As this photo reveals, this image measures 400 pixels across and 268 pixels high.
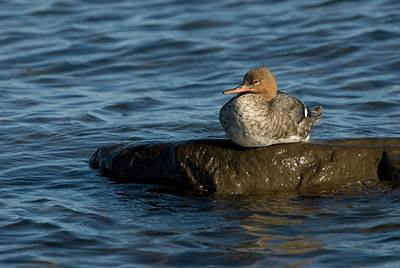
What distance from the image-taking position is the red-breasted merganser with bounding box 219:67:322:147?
6453 mm

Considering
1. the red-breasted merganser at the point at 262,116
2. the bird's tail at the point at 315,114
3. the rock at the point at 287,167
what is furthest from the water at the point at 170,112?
the bird's tail at the point at 315,114

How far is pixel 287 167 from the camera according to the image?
6602 millimetres

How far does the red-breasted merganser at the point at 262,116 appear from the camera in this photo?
254 inches

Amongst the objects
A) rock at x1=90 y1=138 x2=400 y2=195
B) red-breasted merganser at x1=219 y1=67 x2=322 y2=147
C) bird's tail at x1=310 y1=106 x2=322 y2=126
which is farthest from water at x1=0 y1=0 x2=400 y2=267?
bird's tail at x1=310 y1=106 x2=322 y2=126

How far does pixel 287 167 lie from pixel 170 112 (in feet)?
11.0

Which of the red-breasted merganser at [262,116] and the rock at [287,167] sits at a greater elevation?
the red-breasted merganser at [262,116]

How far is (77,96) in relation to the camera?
414 inches

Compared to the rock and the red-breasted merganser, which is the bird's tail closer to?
the red-breasted merganser

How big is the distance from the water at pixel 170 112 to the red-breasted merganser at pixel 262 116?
1.99ft

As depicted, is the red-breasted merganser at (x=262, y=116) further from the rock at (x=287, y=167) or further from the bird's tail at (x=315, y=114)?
the bird's tail at (x=315, y=114)

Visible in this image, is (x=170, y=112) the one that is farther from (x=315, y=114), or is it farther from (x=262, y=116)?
(x=262, y=116)

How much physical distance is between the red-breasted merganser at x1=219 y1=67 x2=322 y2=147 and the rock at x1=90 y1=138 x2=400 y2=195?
152 millimetres

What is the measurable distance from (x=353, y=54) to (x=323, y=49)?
57 centimetres

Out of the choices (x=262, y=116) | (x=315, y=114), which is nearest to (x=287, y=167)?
(x=262, y=116)
